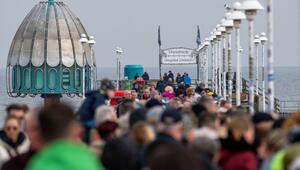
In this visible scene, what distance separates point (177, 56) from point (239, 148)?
225 ft

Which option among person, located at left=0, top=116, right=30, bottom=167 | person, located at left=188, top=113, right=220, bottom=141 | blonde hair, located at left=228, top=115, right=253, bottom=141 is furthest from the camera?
person, located at left=0, top=116, right=30, bottom=167

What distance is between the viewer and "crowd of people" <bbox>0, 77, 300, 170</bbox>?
8.27m

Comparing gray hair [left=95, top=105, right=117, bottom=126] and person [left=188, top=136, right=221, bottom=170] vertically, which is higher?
gray hair [left=95, top=105, right=117, bottom=126]

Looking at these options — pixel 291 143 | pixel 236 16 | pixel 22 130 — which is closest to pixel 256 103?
pixel 236 16

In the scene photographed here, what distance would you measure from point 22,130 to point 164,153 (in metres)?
9.16

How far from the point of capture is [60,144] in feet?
26.6

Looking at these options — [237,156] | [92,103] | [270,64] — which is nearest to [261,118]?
[237,156]

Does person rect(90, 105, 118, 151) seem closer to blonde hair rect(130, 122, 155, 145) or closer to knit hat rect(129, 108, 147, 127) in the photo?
knit hat rect(129, 108, 147, 127)

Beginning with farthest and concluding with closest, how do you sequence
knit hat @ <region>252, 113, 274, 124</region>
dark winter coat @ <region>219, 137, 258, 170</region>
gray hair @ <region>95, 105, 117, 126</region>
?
1. gray hair @ <region>95, 105, 117, 126</region>
2. knit hat @ <region>252, 113, 274, 124</region>
3. dark winter coat @ <region>219, 137, 258, 170</region>

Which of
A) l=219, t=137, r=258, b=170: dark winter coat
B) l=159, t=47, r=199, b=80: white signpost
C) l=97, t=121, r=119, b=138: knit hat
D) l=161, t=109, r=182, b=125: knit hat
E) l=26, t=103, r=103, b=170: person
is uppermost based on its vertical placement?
l=159, t=47, r=199, b=80: white signpost

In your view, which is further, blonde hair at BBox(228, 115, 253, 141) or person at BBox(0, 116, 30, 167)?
person at BBox(0, 116, 30, 167)

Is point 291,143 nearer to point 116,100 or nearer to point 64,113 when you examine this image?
point 64,113

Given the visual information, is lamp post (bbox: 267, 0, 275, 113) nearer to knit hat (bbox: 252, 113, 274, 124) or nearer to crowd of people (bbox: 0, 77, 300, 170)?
crowd of people (bbox: 0, 77, 300, 170)

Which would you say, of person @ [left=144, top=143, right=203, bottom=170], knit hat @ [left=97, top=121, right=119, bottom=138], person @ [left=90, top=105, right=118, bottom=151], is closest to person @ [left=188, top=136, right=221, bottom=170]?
person @ [left=90, top=105, right=118, bottom=151]
